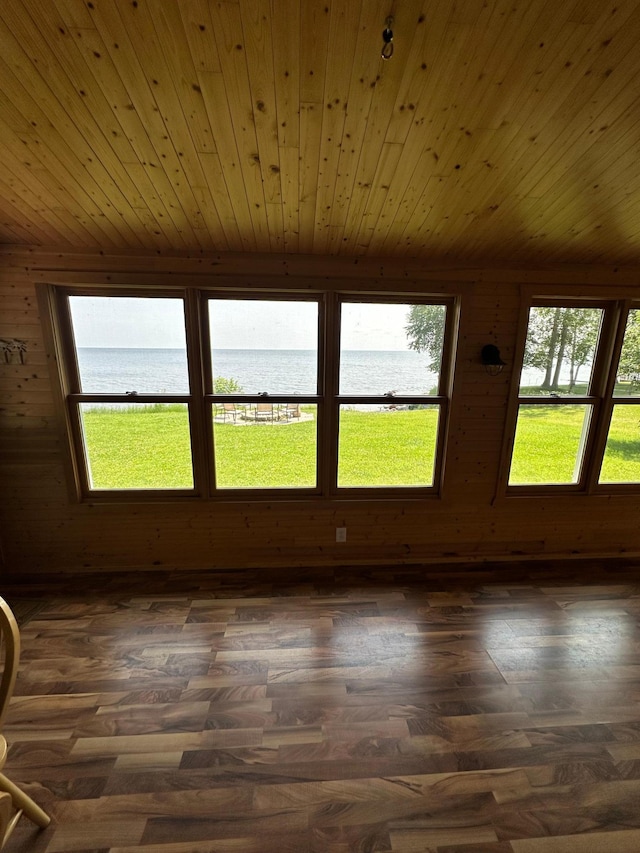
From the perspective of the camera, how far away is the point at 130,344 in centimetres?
243

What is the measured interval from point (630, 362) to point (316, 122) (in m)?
2.92

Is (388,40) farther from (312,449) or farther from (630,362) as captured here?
(630,362)

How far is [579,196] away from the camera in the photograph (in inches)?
70.4

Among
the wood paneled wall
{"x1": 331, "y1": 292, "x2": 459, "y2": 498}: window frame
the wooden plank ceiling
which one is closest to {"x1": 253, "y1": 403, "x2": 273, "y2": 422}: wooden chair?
{"x1": 331, "y1": 292, "x2": 459, "y2": 498}: window frame

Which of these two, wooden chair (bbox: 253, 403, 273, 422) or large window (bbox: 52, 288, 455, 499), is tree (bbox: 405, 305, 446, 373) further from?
wooden chair (bbox: 253, 403, 273, 422)

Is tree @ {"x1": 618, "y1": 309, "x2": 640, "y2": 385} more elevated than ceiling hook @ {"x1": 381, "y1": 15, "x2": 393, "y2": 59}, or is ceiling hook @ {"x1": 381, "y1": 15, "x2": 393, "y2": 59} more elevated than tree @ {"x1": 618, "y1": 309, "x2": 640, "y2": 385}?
ceiling hook @ {"x1": 381, "y1": 15, "x2": 393, "y2": 59}

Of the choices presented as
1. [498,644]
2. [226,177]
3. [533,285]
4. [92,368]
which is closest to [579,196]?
[533,285]

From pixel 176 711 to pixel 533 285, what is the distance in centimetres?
338

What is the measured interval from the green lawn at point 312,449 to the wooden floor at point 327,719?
0.84m

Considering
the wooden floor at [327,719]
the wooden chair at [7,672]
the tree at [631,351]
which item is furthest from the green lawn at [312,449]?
the wooden chair at [7,672]

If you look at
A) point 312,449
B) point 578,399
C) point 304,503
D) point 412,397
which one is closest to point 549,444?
point 578,399

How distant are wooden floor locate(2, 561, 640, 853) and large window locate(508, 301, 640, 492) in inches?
37.4

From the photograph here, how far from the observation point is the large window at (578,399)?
8.49 feet

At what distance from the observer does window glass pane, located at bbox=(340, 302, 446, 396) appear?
2508 millimetres
